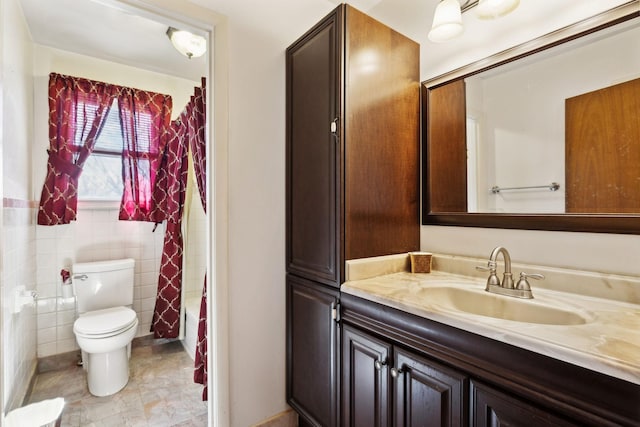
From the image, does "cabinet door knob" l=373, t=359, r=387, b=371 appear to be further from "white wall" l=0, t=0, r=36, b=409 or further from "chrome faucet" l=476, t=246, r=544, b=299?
"white wall" l=0, t=0, r=36, b=409

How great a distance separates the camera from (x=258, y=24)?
5.02 feet

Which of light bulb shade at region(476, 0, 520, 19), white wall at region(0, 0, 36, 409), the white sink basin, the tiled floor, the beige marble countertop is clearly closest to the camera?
the beige marble countertop

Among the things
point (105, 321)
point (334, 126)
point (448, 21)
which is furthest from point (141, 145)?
point (448, 21)

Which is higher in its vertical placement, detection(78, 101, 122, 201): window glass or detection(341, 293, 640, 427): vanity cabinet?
detection(78, 101, 122, 201): window glass

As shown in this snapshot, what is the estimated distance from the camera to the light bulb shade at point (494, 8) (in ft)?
3.86

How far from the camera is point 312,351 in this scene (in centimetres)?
142

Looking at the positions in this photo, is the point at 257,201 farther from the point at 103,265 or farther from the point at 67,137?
the point at 67,137

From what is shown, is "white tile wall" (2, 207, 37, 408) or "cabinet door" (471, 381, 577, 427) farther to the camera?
"white tile wall" (2, 207, 37, 408)

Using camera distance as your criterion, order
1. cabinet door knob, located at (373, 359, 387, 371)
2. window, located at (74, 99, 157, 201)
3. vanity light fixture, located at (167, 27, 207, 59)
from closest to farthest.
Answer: cabinet door knob, located at (373, 359, 387, 371) → vanity light fixture, located at (167, 27, 207, 59) → window, located at (74, 99, 157, 201)

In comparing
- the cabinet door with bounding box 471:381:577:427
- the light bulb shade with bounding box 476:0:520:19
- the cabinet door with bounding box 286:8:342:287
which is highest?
the light bulb shade with bounding box 476:0:520:19

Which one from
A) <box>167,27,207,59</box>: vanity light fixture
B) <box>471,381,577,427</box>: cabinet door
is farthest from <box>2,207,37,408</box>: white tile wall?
<box>471,381,577,427</box>: cabinet door

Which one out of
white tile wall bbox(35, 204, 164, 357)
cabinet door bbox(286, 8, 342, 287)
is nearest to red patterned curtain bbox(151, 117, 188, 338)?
white tile wall bbox(35, 204, 164, 357)

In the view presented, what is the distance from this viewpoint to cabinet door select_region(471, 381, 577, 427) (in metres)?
0.69

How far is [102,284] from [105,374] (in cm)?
69
